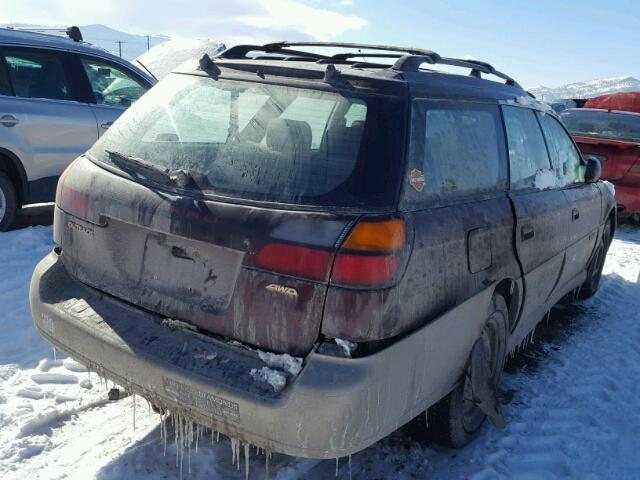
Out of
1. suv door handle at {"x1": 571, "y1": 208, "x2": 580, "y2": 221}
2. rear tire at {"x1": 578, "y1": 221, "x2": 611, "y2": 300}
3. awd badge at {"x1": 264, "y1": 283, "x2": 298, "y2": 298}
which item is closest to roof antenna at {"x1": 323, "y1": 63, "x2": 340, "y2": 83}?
awd badge at {"x1": 264, "y1": 283, "x2": 298, "y2": 298}

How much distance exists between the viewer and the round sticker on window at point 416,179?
2.56 m

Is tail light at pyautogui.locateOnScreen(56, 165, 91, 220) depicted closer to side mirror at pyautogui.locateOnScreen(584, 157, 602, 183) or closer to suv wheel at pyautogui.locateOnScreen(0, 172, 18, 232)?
suv wheel at pyautogui.locateOnScreen(0, 172, 18, 232)

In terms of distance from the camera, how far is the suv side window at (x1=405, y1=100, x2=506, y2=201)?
2654 millimetres

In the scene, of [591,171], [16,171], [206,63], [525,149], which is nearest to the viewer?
[206,63]

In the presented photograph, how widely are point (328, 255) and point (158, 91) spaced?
57.4 inches

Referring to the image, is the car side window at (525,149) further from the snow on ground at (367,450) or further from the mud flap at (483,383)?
the snow on ground at (367,450)

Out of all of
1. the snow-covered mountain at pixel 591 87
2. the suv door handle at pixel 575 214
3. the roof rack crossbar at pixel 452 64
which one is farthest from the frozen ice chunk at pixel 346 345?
the snow-covered mountain at pixel 591 87

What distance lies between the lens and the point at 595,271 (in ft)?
18.8

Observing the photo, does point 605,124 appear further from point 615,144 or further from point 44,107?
point 44,107

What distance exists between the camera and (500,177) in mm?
3344

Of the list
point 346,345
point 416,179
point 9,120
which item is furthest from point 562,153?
point 9,120

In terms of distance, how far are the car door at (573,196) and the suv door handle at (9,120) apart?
15.3 ft

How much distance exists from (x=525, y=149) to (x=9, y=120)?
4.67 metres

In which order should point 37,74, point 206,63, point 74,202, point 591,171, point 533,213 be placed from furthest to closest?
1. point 37,74
2. point 591,171
3. point 533,213
4. point 206,63
5. point 74,202
